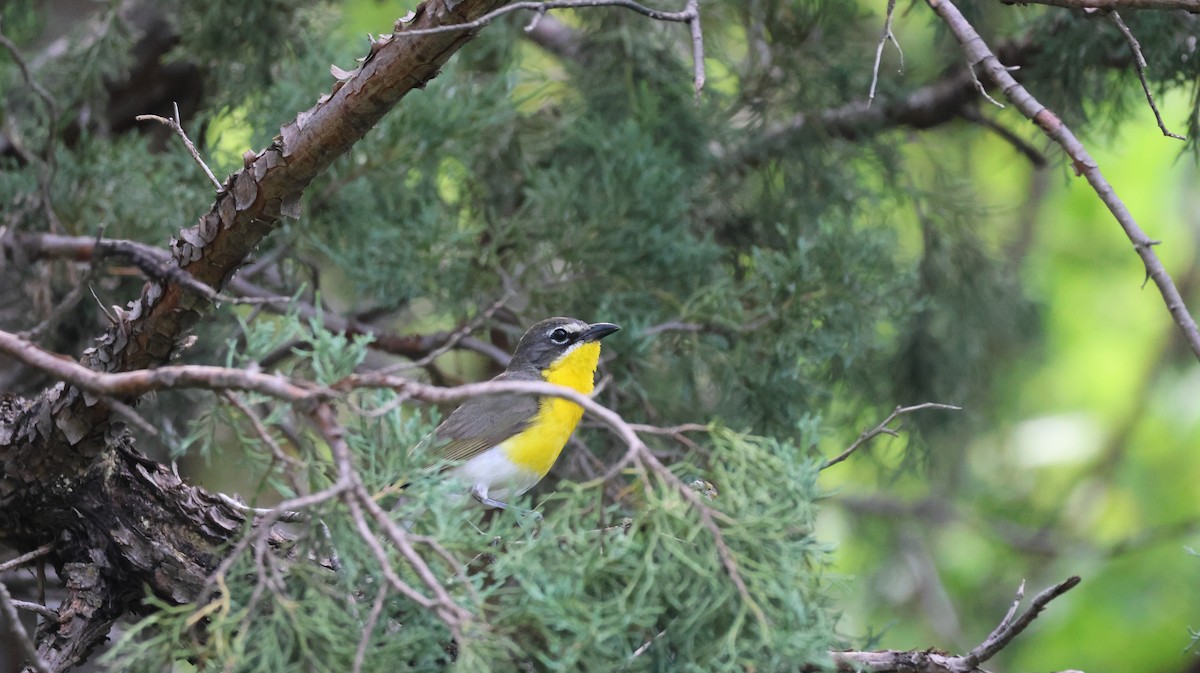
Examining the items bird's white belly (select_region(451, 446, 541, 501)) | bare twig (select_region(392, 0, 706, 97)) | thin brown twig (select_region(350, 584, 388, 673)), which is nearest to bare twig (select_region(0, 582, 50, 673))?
thin brown twig (select_region(350, 584, 388, 673))

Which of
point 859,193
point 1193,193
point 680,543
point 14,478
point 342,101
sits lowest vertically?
point 1193,193

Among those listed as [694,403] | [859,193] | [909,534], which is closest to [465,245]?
[694,403]

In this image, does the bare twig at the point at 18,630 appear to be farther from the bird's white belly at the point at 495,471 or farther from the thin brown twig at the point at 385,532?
the bird's white belly at the point at 495,471

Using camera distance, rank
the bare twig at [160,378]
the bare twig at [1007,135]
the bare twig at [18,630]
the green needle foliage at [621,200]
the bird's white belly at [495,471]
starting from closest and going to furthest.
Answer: the bare twig at [160,378]
the bare twig at [18,630]
the bird's white belly at [495,471]
the green needle foliage at [621,200]
the bare twig at [1007,135]

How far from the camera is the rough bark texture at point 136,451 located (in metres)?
2.93

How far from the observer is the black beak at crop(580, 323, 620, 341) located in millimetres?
4457

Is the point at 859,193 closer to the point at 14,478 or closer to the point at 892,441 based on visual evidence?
the point at 892,441

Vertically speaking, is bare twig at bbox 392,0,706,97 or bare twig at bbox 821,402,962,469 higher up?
bare twig at bbox 392,0,706,97

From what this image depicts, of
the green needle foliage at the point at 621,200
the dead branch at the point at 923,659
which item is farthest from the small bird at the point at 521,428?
the dead branch at the point at 923,659

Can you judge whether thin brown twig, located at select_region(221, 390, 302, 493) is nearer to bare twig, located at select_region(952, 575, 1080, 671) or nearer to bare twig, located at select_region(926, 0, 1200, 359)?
bare twig, located at select_region(952, 575, 1080, 671)

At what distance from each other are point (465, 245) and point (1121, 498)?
19.8 feet

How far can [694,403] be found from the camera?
510cm

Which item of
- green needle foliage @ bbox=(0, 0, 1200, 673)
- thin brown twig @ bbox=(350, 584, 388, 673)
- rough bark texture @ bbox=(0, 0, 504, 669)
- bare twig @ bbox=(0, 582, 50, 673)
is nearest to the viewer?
thin brown twig @ bbox=(350, 584, 388, 673)

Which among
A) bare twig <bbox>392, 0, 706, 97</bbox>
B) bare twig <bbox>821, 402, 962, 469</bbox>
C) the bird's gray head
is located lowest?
the bird's gray head
